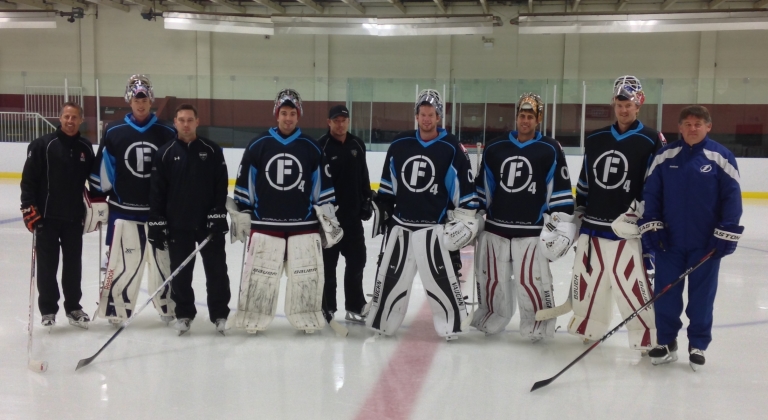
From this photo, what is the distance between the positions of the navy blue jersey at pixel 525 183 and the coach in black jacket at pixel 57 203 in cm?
210

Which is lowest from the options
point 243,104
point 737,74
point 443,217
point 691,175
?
point 443,217

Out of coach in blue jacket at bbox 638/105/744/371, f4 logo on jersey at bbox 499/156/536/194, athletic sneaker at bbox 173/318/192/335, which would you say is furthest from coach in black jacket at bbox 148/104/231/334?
coach in blue jacket at bbox 638/105/744/371

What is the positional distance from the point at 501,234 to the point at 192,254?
1555 millimetres

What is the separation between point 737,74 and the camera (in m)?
12.4

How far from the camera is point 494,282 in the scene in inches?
133

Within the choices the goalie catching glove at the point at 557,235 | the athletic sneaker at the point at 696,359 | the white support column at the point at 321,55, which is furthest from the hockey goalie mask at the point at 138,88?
the white support column at the point at 321,55

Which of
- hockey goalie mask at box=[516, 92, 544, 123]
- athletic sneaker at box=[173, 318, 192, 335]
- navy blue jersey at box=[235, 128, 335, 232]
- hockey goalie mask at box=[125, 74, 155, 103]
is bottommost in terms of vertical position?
athletic sneaker at box=[173, 318, 192, 335]

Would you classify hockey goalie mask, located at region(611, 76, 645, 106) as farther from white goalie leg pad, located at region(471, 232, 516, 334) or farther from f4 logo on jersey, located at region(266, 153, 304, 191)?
f4 logo on jersey, located at region(266, 153, 304, 191)

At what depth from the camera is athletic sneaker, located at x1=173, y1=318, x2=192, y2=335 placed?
339cm

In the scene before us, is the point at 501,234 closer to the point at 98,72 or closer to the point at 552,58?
the point at 552,58

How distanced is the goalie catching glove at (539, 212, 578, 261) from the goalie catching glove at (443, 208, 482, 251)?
334mm

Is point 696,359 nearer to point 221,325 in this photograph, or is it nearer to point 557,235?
point 557,235

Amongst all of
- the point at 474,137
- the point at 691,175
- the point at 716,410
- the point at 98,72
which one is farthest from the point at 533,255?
the point at 98,72

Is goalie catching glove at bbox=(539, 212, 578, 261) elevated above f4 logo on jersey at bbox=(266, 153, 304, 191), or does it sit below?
below
